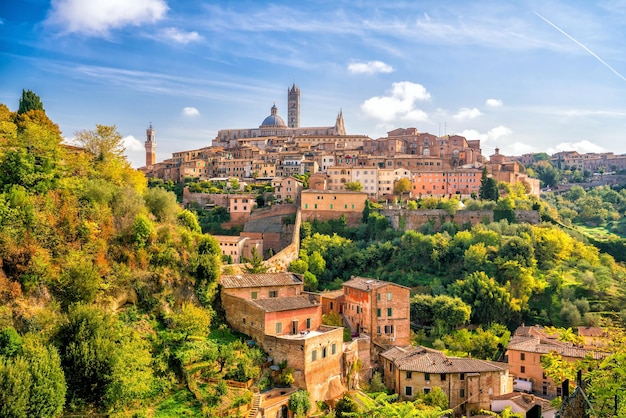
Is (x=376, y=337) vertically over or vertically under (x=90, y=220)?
under

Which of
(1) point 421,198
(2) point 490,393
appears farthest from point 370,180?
(2) point 490,393

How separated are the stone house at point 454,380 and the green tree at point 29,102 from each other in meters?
23.1

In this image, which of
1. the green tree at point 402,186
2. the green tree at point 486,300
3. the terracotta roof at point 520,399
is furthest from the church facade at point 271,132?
the terracotta roof at point 520,399

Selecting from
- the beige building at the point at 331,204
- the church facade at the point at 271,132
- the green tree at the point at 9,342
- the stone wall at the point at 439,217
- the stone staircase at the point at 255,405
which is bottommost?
the stone staircase at the point at 255,405

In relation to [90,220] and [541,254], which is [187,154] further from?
[90,220]

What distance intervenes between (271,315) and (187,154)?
52.5 metres

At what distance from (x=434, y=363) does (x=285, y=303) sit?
7439 millimetres

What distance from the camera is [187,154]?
71.9 m

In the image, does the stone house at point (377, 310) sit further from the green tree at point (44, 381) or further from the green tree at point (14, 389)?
the green tree at point (14, 389)

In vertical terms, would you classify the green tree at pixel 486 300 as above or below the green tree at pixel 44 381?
below

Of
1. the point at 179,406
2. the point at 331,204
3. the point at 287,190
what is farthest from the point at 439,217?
the point at 179,406

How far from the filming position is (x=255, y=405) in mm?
19266

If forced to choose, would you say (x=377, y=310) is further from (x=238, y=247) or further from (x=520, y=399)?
(x=238, y=247)

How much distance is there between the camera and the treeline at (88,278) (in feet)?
52.3
